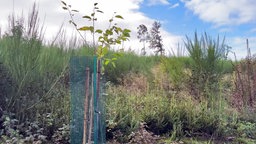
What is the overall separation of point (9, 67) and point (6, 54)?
0.23 metres

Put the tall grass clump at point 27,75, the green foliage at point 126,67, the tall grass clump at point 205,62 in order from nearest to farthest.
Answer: the tall grass clump at point 27,75
the tall grass clump at point 205,62
the green foliage at point 126,67

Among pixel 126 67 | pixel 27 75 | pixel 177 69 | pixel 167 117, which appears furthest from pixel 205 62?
pixel 27 75

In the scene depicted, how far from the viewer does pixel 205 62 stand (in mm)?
7598

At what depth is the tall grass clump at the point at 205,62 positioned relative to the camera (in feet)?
24.0

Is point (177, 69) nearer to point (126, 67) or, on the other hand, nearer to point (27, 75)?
point (126, 67)

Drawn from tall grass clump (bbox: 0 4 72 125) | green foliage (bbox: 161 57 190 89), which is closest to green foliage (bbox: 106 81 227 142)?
tall grass clump (bbox: 0 4 72 125)

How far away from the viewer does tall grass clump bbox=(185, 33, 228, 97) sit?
732cm

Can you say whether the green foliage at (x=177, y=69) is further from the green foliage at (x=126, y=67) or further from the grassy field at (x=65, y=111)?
the grassy field at (x=65, y=111)

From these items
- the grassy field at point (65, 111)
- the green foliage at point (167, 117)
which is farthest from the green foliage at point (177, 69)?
the green foliage at point (167, 117)

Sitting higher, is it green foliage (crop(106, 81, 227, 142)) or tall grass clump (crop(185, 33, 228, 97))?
tall grass clump (crop(185, 33, 228, 97))

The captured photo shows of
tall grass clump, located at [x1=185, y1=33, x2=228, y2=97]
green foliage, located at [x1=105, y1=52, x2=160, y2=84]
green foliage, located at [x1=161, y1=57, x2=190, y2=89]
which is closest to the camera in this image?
tall grass clump, located at [x1=185, y1=33, x2=228, y2=97]

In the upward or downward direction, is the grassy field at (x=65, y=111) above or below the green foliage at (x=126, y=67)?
below

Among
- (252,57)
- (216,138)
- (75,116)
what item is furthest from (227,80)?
(75,116)

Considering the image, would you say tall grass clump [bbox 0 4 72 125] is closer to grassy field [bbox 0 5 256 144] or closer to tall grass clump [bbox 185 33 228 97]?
grassy field [bbox 0 5 256 144]
